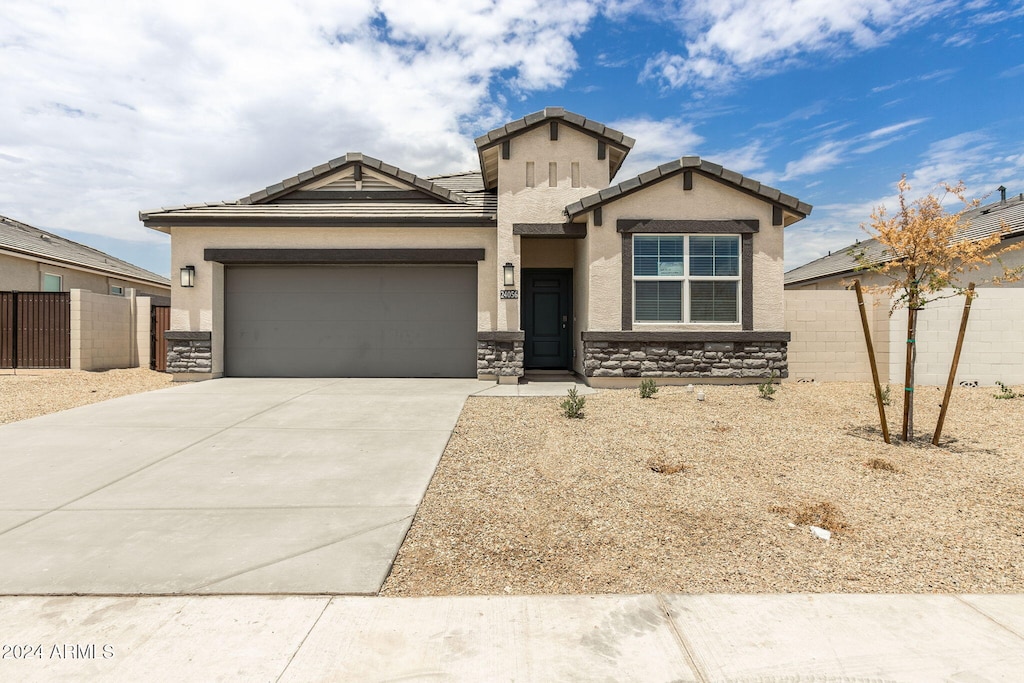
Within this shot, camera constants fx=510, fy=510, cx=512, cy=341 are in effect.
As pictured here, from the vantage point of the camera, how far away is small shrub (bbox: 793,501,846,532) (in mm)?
3799

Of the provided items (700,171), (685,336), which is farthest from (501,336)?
(700,171)

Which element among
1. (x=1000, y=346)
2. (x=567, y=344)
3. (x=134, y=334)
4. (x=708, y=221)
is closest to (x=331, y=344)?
(x=567, y=344)

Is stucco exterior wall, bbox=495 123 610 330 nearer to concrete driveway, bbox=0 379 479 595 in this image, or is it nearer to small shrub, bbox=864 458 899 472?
concrete driveway, bbox=0 379 479 595

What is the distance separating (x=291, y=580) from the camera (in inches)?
120

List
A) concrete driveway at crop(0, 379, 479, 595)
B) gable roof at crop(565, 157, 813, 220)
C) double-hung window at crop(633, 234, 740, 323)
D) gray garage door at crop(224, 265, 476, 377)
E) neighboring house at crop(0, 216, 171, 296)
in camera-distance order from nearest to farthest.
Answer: concrete driveway at crop(0, 379, 479, 595)
gable roof at crop(565, 157, 813, 220)
double-hung window at crop(633, 234, 740, 323)
gray garage door at crop(224, 265, 476, 377)
neighboring house at crop(0, 216, 171, 296)

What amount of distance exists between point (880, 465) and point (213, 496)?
625cm

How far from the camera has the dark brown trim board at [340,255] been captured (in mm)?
11211

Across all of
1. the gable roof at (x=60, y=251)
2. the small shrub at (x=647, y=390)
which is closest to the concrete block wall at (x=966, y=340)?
the small shrub at (x=647, y=390)

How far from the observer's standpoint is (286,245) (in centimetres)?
1134

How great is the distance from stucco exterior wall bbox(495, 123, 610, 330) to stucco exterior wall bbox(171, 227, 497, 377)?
505mm

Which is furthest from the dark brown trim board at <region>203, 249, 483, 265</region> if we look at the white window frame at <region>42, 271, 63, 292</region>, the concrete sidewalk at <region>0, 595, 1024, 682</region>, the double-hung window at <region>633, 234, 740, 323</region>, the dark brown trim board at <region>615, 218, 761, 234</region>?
the white window frame at <region>42, 271, 63, 292</region>

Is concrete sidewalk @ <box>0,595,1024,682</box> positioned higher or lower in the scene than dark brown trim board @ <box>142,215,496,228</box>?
lower

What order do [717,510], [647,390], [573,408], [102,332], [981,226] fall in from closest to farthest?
[717,510]
[573,408]
[647,390]
[102,332]
[981,226]

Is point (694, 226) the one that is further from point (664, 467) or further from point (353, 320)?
point (353, 320)
